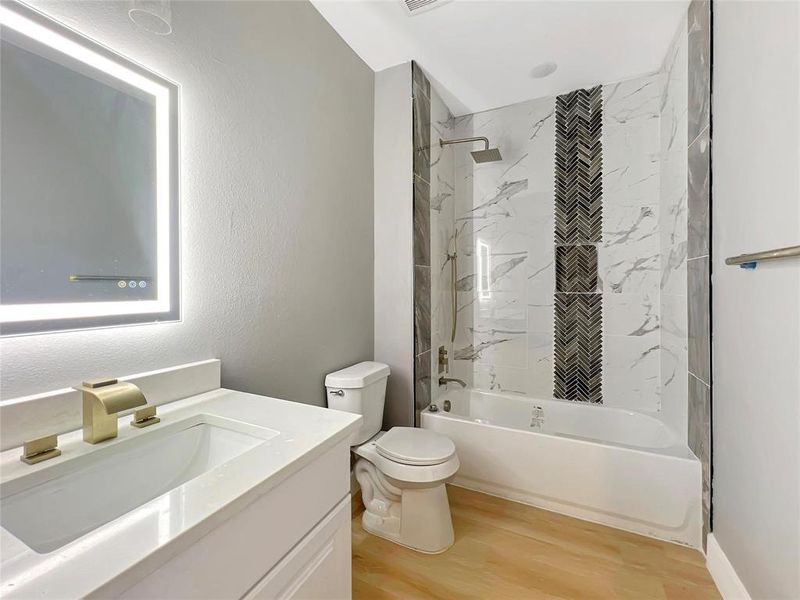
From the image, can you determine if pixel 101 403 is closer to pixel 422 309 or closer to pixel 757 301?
pixel 422 309

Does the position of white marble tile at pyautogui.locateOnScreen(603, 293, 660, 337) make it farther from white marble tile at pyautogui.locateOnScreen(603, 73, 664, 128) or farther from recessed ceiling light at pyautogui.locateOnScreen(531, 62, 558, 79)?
recessed ceiling light at pyautogui.locateOnScreen(531, 62, 558, 79)

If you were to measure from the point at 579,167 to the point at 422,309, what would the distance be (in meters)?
1.49

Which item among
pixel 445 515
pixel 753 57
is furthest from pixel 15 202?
pixel 753 57

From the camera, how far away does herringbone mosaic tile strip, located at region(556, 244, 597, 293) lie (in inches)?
94.6

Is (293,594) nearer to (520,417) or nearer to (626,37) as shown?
(520,417)

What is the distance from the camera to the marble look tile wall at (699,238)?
151cm

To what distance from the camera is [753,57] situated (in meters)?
1.18

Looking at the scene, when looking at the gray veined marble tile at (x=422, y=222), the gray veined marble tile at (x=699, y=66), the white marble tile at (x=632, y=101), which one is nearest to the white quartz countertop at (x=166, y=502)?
the gray veined marble tile at (x=422, y=222)

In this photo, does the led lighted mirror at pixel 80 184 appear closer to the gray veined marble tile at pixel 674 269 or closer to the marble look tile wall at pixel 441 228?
the marble look tile wall at pixel 441 228

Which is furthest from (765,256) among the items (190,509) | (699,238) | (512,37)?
(512,37)

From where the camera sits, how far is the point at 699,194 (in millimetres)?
1599

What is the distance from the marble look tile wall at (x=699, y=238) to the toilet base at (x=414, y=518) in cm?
115

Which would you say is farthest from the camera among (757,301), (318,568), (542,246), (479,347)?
(479,347)

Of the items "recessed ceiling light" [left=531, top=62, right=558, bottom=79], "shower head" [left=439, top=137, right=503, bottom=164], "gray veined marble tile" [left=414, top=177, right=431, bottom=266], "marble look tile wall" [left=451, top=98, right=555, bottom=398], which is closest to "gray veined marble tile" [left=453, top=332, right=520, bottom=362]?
"marble look tile wall" [left=451, top=98, right=555, bottom=398]
